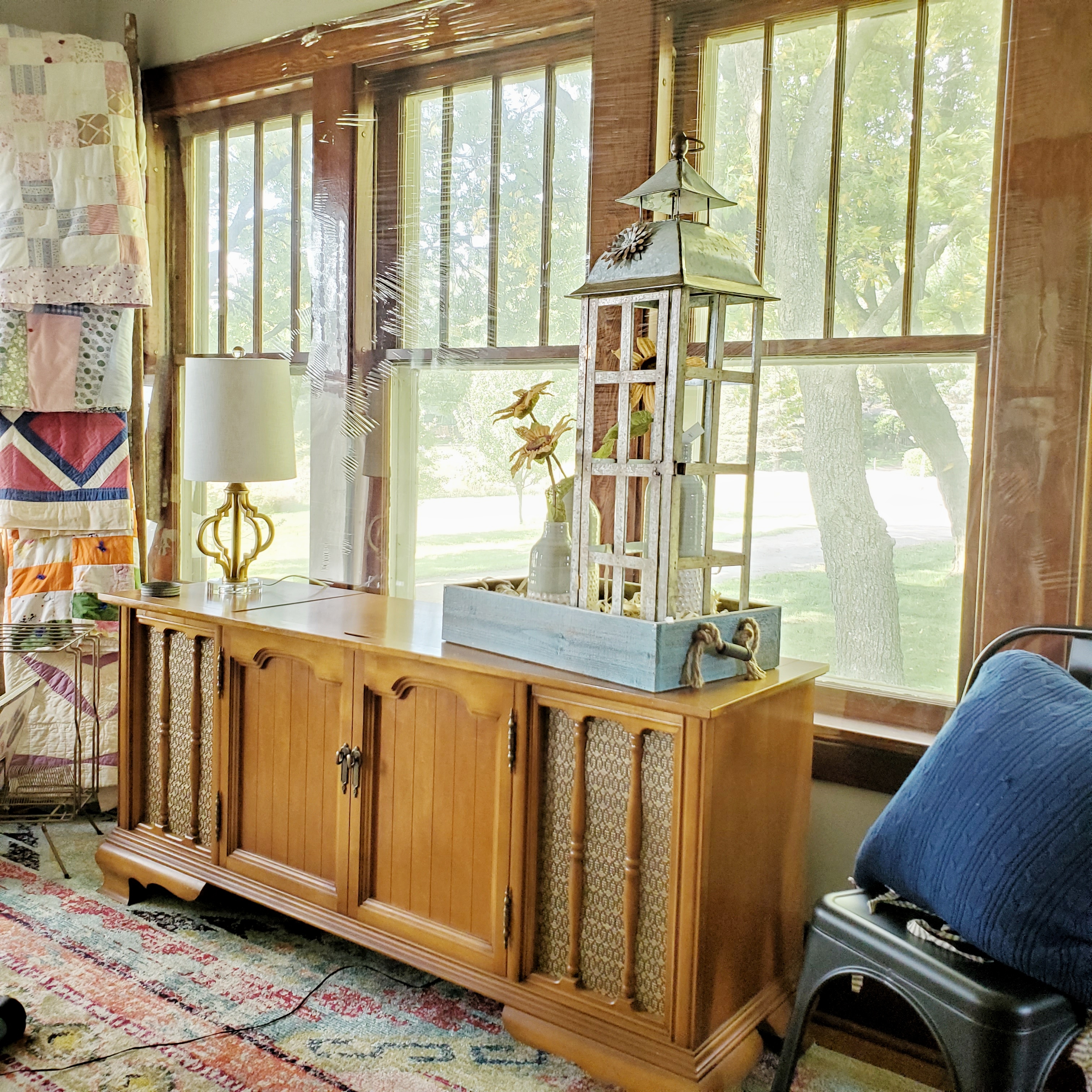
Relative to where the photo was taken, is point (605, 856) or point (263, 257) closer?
point (605, 856)

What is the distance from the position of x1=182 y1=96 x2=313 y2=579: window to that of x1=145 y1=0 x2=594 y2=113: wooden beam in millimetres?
86

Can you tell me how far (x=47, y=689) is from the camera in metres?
3.46

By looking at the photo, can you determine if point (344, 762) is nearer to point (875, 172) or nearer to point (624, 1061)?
point (624, 1061)

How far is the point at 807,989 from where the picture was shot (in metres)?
1.77

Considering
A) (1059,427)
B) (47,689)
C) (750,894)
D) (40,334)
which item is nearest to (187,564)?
(47,689)

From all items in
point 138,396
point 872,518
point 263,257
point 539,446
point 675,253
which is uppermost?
point 263,257

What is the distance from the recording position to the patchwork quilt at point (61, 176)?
327 cm

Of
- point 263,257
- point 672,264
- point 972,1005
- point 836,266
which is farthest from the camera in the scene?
point 263,257

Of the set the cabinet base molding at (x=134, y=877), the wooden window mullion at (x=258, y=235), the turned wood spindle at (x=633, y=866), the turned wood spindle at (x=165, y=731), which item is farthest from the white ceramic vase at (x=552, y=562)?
the wooden window mullion at (x=258, y=235)

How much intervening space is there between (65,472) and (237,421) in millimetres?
987

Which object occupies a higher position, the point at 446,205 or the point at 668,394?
the point at 446,205

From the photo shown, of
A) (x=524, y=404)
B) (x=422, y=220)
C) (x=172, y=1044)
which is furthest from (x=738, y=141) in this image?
(x=172, y=1044)

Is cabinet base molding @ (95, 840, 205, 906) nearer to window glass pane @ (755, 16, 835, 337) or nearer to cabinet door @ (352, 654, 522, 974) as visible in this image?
cabinet door @ (352, 654, 522, 974)

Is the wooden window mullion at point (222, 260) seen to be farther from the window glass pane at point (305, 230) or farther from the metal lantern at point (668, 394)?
the metal lantern at point (668, 394)
